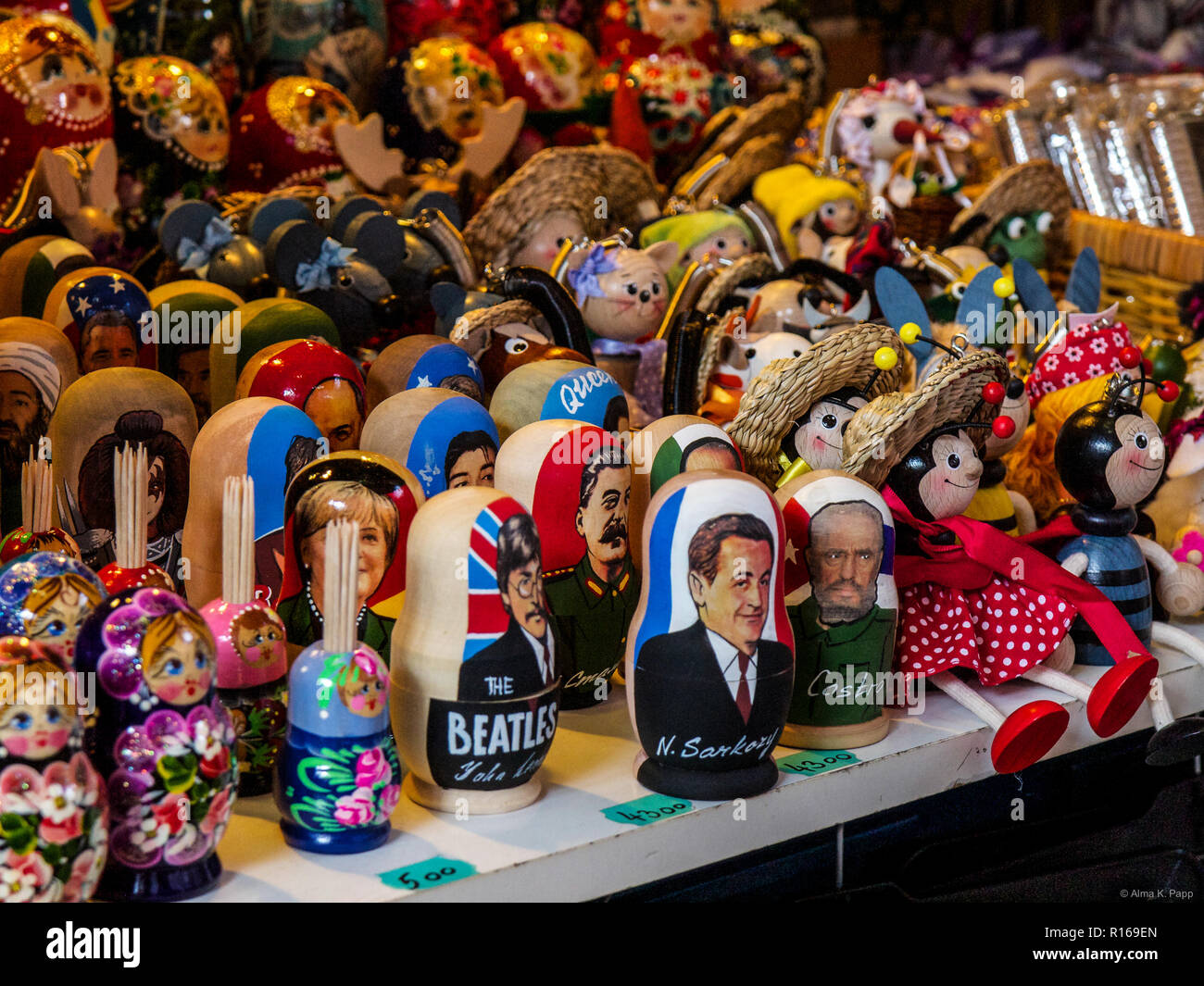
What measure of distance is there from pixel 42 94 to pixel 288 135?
0.39 m

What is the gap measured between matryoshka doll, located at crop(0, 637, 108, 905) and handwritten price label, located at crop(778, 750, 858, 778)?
627mm

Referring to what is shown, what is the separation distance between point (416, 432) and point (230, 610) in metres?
0.29

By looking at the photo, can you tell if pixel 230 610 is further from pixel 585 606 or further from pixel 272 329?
pixel 272 329

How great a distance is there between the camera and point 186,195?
86.1 inches

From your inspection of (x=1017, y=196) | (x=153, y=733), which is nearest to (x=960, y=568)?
(x=153, y=733)

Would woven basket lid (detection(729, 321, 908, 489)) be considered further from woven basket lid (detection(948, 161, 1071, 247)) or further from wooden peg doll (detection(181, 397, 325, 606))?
woven basket lid (detection(948, 161, 1071, 247))

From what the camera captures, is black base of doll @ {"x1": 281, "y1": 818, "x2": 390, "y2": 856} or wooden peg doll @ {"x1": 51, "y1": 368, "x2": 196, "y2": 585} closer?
black base of doll @ {"x1": 281, "y1": 818, "x2": 390, "y2": 856}

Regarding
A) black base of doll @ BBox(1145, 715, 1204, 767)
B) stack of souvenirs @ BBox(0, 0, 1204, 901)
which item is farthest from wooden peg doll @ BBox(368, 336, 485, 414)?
black base of doll @ BBox(1145, 715, 1204, 767)

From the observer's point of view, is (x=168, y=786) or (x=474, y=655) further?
(x=474, y=655)

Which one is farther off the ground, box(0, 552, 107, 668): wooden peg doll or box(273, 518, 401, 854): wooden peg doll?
box(0, 552, 107, 668): wooden peg doll

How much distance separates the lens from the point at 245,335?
166 centimetres

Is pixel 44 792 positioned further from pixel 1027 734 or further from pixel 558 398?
pixel 1027 734

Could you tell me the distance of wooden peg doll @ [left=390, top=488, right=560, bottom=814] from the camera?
119 centimetres

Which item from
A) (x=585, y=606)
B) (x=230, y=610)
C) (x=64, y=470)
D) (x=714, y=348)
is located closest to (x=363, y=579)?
(x=230, y=610)
